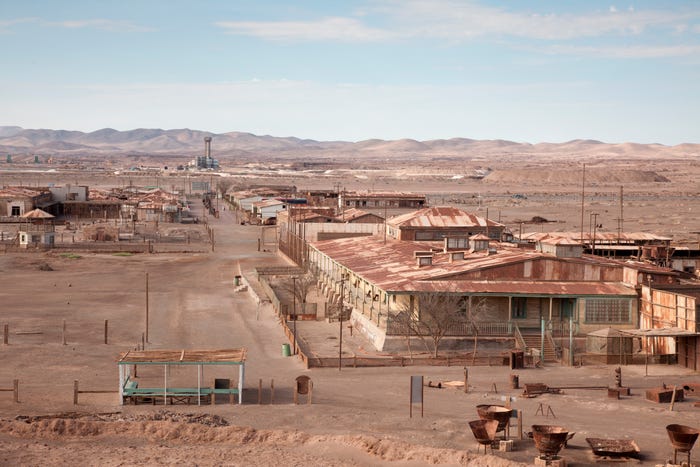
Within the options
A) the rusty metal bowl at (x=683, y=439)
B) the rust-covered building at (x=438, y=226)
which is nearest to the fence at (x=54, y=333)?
the rusty metal bowl at (x=683, y=439)

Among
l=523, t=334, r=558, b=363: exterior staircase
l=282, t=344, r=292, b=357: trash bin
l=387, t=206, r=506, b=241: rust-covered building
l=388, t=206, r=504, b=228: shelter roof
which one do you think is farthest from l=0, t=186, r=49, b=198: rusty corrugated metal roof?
l=523, t=334, r=558, b=363: exterior staircase

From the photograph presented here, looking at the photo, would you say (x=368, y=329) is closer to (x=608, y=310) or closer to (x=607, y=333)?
(x=607, y=333)

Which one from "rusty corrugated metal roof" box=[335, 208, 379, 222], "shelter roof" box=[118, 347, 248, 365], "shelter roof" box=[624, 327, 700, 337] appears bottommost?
"shelter roof" box=[118, 347, 248, 365]

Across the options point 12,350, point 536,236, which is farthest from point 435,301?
point 536,236

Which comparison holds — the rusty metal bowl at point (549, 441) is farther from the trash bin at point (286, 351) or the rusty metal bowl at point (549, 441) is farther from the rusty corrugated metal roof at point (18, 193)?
the rusty corrugated metal roof at point (18, 193)

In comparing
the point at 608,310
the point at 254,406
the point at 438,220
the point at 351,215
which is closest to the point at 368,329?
the point at 608,310

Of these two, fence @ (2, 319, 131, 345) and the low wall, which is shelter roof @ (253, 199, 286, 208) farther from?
fence @ (2, 319, 131, 345)
